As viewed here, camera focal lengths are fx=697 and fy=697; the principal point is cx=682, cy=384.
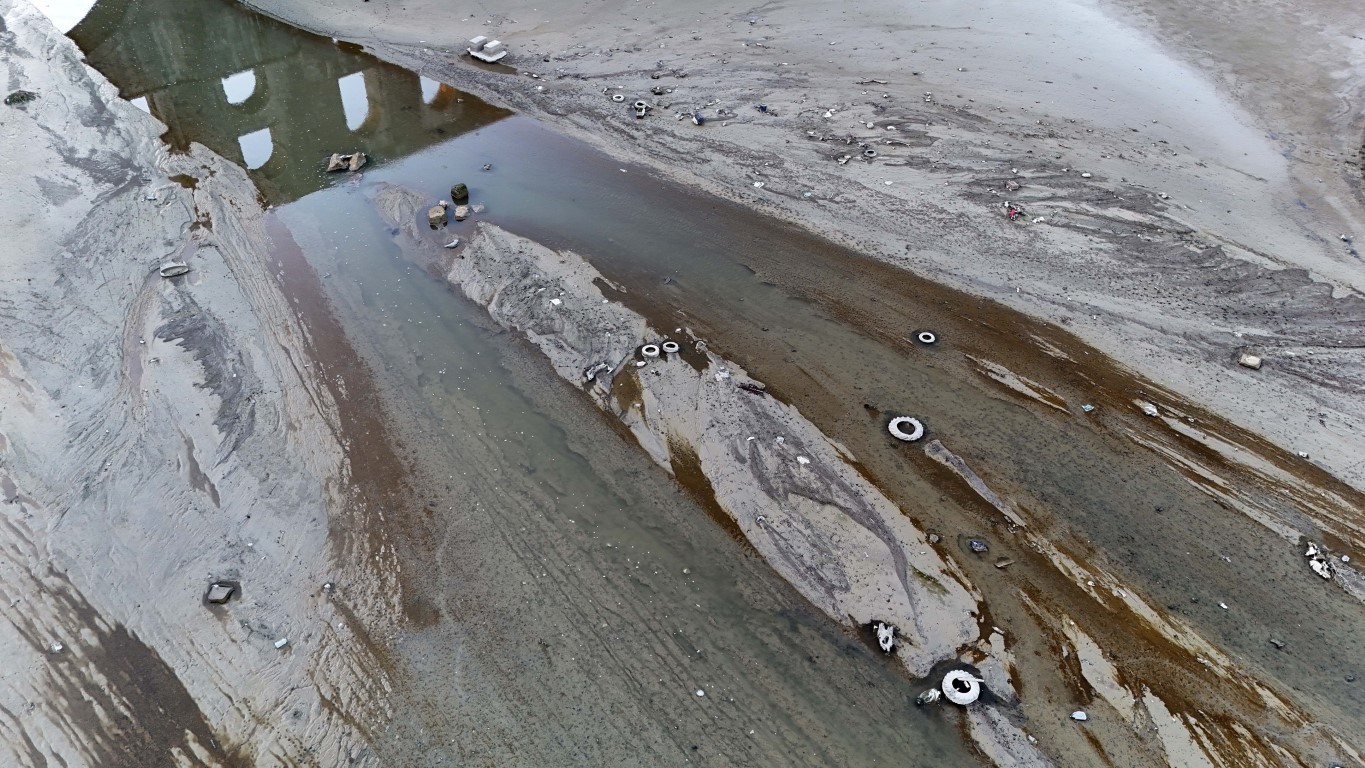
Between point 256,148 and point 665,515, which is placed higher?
point 256,148

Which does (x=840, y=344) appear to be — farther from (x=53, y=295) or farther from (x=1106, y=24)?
(x=1106, y=24)

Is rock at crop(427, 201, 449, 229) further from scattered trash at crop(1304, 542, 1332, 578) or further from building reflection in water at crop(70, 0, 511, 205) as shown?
scattered trash at crop(1304, 542, 1332, 578)

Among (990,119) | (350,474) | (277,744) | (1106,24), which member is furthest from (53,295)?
(1106,24)

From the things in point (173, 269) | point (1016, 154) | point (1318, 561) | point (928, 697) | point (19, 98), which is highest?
point (19, 98)

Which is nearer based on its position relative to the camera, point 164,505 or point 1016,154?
point 164,505

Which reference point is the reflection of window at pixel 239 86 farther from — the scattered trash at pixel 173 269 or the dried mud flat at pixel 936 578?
the dried mud flat at pixel 936 578

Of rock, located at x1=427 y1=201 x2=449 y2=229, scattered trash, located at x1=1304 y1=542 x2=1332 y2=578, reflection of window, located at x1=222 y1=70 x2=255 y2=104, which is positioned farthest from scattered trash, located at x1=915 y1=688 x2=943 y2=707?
Answer: reflection of window, located at x1=222 y1=70 x2=255 y2=104

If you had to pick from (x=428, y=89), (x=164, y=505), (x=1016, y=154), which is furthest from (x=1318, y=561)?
(x=428, y=89)

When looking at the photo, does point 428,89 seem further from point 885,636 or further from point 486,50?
point 885,636
